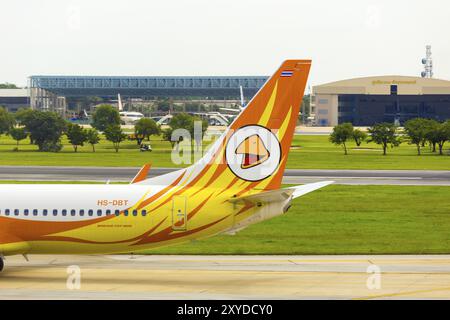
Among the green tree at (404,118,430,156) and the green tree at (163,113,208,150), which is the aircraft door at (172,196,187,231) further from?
the green tree at (163,113,208,150)

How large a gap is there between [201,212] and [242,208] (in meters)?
1.73

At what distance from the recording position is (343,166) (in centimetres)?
11275

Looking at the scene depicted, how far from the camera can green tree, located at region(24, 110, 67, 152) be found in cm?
15288

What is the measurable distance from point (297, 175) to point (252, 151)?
56.2m

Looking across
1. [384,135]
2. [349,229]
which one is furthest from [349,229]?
[384,135]

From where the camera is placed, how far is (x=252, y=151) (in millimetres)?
39344

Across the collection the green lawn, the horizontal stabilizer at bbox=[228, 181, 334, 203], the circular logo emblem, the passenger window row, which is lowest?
the green lawn

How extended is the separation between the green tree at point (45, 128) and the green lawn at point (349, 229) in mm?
84295

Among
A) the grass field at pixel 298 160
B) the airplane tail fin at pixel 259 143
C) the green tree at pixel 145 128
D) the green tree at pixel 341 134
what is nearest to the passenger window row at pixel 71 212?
the airplane tail fin at pixel 259 143

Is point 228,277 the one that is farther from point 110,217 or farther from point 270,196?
point 110,217

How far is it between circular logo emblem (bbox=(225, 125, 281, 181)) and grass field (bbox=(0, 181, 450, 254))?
29.7ft

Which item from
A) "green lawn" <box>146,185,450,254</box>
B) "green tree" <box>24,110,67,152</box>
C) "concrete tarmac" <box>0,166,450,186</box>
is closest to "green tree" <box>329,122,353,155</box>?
"green tree" <box>24,110,67,152</box>
